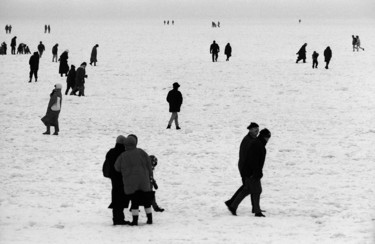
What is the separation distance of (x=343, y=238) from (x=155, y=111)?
1454 cm

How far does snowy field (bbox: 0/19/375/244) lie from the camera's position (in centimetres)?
998

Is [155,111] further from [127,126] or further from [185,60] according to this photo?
[185,60]

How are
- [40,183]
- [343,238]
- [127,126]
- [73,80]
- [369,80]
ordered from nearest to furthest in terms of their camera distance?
[343,238], [40,183], [127,126], [73,80], [369,80]

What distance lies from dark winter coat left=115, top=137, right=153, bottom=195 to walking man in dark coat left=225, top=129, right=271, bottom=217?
1.64 m

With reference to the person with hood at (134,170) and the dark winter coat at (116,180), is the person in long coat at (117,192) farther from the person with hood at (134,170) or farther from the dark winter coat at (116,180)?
the person with hood at (134,170)

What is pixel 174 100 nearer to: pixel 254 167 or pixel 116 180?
pixel 254 167

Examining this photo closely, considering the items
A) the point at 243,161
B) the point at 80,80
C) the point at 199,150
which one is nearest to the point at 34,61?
the point at 80,80

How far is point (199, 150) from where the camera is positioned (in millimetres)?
17094

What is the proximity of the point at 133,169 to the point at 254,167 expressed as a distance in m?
1.94

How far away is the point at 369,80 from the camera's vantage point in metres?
31.8

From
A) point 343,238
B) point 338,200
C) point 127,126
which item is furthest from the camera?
point 127,126

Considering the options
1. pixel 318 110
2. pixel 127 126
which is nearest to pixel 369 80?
pixel 318 110

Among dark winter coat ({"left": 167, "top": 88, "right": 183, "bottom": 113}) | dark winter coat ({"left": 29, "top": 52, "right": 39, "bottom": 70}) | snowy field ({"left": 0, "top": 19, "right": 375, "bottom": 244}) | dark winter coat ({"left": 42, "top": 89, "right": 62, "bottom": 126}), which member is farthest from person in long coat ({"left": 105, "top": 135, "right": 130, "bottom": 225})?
dark winter coat ({"left": 29, "top": 52, "right": 39, "bottom": 70})

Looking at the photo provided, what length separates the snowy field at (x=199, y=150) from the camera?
393 inches
